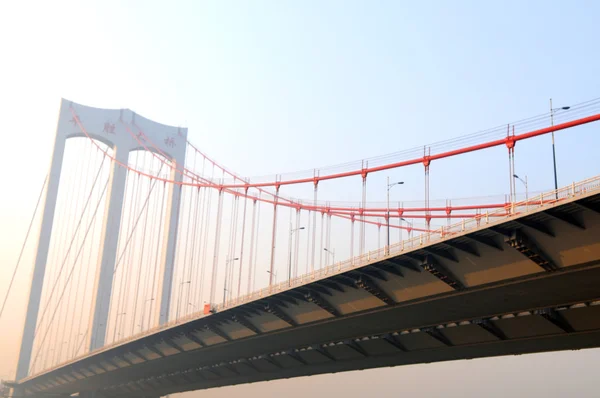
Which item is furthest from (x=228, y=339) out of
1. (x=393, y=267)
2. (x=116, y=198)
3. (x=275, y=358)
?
(x=116, y=198)

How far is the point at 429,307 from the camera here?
40781 millimetres

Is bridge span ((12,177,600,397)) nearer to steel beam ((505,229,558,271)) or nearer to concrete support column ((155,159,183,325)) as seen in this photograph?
steel beam ((505,229,558,271))

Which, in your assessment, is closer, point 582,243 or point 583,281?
point 582,243

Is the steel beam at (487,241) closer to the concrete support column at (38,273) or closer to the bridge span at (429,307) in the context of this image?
the bridge span at (429,307)

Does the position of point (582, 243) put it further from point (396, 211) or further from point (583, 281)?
point (396, 211)

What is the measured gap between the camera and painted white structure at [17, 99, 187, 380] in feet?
286

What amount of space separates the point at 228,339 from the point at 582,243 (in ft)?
115

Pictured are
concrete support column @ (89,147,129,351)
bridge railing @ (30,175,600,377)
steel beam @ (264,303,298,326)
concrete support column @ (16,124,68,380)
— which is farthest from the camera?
concrete support column @ (89,147,129,351)

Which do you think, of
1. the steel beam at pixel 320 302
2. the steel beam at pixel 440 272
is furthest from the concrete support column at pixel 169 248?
the steel beam at pixel 440 272

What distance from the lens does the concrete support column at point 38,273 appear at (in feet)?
284

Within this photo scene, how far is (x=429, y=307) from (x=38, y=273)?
Answer: 63.0m

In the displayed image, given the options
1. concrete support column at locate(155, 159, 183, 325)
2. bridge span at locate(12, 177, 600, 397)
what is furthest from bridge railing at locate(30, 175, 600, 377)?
concrete support column at locate(155, 159, 183, 325)

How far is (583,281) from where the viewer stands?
33.2m

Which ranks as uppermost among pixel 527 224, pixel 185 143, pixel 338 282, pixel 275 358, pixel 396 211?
pixel 185 143
